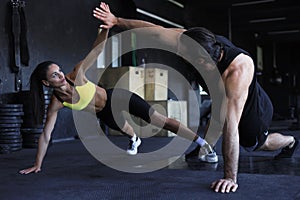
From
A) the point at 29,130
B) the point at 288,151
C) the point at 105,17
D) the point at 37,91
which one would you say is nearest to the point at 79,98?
the point at 37,91

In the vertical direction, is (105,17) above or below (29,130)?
above

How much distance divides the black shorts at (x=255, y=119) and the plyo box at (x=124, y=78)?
132 inches

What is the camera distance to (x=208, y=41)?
186cm

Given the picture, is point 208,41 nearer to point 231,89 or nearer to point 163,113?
point 231,89

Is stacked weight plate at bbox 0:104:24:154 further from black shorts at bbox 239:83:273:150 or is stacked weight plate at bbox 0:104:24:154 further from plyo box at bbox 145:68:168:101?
black shorts at bbox 239:83:273:150

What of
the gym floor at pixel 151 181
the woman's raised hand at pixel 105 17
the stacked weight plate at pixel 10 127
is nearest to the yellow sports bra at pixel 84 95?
the gym floor at pixel 151 181

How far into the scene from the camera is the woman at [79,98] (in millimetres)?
2459

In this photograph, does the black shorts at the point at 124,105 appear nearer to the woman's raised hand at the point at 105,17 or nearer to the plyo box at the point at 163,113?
the woman's raised hand at the point at 105,17

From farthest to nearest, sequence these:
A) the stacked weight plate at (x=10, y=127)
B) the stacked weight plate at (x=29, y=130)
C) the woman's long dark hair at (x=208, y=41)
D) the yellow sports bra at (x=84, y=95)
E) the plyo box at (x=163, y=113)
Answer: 1. the plyo box at (x=163, y=113)
2. the stacked weight plate at (x=29, y=130)
3. the stacked weight plate at (x=10, y=127)
4. the yellow sports bra at (x=84, y=95)
5. the woman's long dark hair at (x=208, y=41)

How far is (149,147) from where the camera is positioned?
4.04 meters

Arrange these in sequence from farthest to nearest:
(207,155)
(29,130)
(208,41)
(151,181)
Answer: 1. (29,130)
2. (207,155)
3. (151,181)
4. (208,41)

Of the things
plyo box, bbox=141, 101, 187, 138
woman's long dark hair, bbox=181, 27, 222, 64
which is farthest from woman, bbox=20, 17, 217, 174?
plyo box, bbox=141, 101, 187, 138

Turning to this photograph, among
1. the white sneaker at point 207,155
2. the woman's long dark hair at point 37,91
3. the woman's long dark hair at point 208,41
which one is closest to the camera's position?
the woman's long dark hair at point 208,41

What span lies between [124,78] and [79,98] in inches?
114
